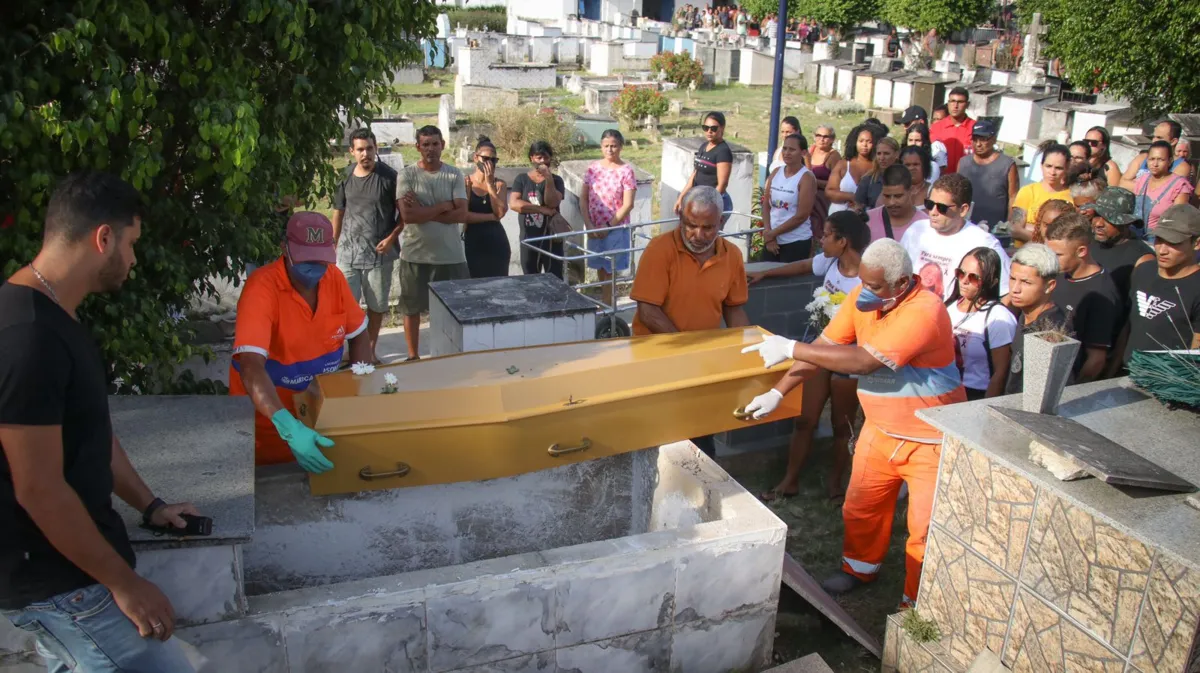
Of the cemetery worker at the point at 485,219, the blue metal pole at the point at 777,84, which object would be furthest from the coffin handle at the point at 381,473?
the blue metal pole at the point at 777,84

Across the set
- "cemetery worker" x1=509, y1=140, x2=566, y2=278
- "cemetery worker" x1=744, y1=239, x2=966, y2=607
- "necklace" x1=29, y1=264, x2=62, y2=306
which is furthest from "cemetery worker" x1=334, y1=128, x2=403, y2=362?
"necklace" x1=29, y1=264, x2=62, y2=306

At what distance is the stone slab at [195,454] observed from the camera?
119 inches

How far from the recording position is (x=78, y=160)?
3.32m

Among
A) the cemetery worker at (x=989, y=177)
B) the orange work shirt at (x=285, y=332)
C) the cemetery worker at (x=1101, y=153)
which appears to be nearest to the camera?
the orange work shirt at (x=285, y=332)

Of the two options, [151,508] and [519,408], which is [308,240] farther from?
[151,508]

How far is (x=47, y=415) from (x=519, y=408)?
175 centimetres

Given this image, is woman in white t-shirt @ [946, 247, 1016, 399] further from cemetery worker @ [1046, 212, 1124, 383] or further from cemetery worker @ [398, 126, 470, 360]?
cemetery worker @ [398, 126, 470, 360]

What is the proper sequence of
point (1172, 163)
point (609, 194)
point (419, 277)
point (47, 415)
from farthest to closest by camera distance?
point (609, 194)
point (1172, 163)
point (419, 277)
point (47, 415)

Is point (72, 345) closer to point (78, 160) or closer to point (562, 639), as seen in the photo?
point (78, 160)

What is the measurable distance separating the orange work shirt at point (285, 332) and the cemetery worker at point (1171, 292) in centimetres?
371

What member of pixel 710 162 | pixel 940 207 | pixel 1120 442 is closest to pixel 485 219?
pixel 710 162

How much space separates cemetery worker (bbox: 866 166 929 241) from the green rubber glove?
3.65 meters

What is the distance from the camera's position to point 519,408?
375 centimetres

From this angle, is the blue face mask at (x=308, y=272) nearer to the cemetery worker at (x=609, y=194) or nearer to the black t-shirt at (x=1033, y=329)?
the black t-shirt at (x=1033, y=329)
